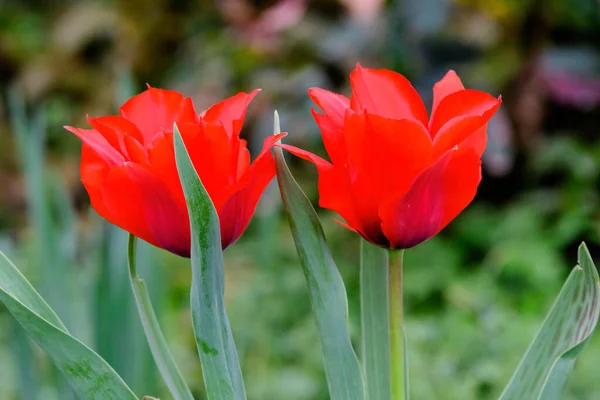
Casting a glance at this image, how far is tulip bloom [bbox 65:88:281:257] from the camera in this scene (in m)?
0.31

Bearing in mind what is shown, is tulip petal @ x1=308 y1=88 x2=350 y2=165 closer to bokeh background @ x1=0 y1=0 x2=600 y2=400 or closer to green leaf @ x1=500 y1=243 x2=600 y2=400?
green leaf @ x1=500 y1=243 x2=600 y2=400

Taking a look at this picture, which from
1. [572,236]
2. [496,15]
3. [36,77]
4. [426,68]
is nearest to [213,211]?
[426,68]

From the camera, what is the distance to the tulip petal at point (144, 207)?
0.32 metres

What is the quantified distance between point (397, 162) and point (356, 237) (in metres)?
1.19

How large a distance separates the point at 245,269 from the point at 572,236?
64 centimetres

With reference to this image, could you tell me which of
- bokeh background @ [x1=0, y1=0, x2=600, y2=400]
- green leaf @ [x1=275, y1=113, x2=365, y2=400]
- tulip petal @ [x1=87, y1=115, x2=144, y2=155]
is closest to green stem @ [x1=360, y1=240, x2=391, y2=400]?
green leaf @ [x1=275, y1=113, x2=365, y2=400]

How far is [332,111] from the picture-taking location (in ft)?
1.06

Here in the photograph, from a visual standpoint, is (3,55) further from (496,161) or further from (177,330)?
(496,161)

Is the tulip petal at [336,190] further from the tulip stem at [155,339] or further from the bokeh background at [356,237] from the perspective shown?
the bokeh background at [356,237]

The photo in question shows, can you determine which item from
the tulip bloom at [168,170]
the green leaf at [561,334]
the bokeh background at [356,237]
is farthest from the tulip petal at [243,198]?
the bokeh background at [356,237]

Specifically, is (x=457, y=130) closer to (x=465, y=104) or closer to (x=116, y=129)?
(x=465, y=104)

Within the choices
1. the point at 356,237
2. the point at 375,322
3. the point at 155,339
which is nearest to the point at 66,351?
the point at 155,339

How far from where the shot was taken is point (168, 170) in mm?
317

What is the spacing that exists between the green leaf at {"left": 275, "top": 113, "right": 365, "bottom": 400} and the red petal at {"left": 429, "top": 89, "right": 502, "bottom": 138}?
0.24ft
